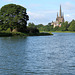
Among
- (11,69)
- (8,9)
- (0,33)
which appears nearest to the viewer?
(11,69)

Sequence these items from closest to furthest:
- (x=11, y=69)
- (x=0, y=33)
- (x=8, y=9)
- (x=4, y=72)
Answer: (x=4, y=72)
(x=11, y=69)
(x=0, y=33)
(x=8, y=9)

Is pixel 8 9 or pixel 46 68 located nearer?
pixel 46 68

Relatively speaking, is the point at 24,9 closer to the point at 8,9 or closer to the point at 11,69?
the point at 8,9

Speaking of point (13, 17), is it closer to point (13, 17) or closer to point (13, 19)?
point (13, 17)

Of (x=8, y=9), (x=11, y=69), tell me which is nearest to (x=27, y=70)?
(x=11, y=69)

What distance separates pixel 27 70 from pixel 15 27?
8272cm

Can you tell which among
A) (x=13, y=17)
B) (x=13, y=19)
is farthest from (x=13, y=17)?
(x=13, y=19)

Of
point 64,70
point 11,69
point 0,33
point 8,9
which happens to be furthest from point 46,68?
point 8,9

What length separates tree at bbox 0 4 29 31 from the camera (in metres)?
97.8

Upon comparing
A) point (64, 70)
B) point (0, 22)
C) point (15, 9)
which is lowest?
point (64, 70)

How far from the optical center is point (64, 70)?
17.8 m

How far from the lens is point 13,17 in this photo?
3898 inches

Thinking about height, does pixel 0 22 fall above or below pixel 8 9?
below

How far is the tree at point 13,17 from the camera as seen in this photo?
321ft
